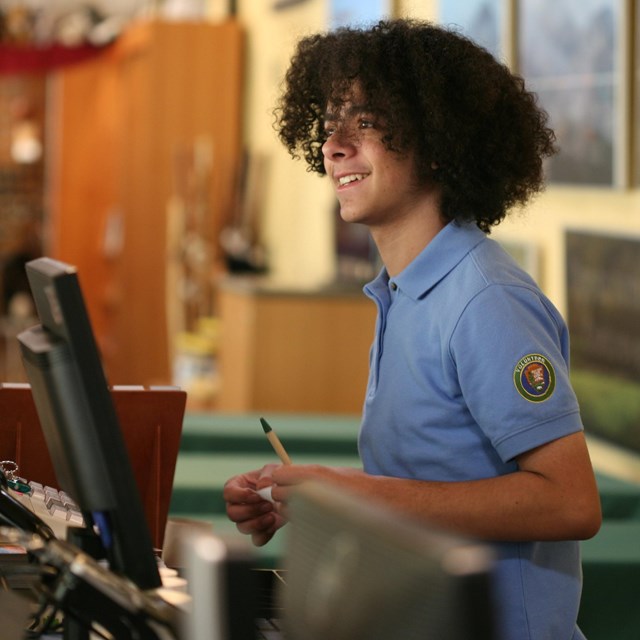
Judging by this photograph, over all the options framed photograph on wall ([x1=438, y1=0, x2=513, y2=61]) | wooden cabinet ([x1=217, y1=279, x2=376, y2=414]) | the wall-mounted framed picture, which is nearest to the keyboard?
framed photograph on wall ([x1=438, y1=0, x2=513, y2=61])

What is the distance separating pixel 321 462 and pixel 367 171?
6.42ft

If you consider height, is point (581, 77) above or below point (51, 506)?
above

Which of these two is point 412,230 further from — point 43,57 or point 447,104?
point 43,57

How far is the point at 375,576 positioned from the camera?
2.92ft

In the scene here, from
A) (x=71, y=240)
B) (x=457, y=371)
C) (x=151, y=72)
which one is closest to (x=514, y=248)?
(x=457, y=371)

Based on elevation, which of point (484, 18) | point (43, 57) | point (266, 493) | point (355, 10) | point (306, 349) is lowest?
point (306, 349)

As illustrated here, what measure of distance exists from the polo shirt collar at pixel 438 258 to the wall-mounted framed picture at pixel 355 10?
4.45 metres

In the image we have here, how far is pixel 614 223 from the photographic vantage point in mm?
4324

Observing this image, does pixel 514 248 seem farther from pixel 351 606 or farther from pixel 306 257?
pixel 351 606

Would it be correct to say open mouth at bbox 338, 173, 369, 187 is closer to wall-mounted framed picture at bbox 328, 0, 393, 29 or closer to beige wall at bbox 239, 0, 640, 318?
beige wall at bbox 239, 0, 640, 318

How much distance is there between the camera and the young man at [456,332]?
1648mm

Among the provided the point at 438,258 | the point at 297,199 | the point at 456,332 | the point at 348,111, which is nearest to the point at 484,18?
the point at 297,199

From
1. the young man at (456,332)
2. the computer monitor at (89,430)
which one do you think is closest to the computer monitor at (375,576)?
the computer monitor at (89,430)

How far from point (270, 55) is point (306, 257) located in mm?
1515
